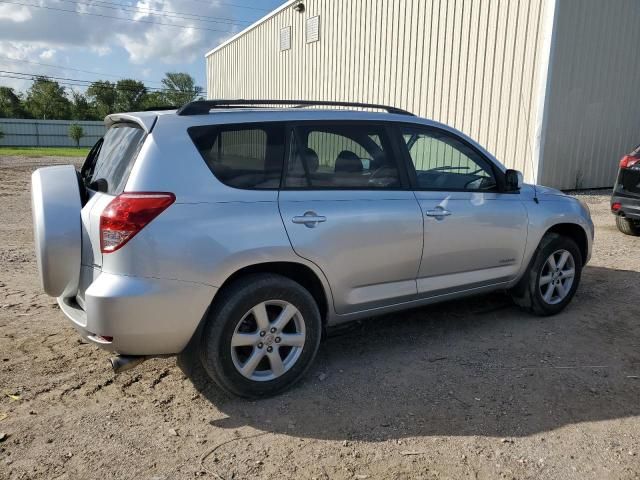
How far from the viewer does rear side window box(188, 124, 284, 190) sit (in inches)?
119

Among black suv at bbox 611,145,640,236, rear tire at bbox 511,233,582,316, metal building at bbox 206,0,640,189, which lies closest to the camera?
rear tire at bbox 511,233,582,316

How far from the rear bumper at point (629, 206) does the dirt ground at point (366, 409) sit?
131 inches

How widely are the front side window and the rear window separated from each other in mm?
1839

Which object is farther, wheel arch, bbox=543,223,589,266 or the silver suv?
wheel arch, bbox=543,223,589,266

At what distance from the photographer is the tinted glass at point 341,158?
3344 millimetres

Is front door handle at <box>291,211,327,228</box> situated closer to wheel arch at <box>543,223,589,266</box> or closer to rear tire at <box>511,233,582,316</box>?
rear tire at <box>511,233,582,316</box>

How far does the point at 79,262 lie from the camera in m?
2.95

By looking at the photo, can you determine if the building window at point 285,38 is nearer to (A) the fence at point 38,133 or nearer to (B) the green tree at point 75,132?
(B) the green tree at point 75,132

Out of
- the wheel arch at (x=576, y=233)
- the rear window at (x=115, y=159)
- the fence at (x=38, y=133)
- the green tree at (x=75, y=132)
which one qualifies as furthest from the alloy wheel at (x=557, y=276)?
the fence at (x=38, y=133)

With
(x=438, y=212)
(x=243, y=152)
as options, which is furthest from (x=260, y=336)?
(x=438, y=212)

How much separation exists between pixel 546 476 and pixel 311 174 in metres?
2.06

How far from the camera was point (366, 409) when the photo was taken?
316cm

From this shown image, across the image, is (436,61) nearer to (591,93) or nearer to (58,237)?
(591,93)

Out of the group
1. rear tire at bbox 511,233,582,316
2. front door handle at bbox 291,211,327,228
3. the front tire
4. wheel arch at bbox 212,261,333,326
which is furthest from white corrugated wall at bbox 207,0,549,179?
the front tire
